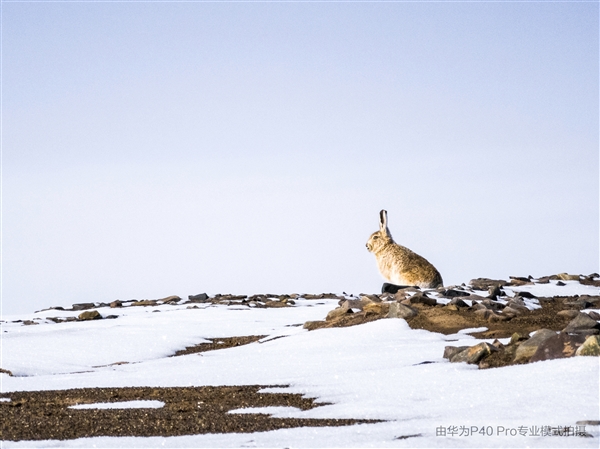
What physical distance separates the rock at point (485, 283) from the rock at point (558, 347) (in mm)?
8163

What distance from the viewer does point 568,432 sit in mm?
4742

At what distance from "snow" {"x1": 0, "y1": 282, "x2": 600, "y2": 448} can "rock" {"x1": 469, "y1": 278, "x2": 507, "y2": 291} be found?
2.82 feet

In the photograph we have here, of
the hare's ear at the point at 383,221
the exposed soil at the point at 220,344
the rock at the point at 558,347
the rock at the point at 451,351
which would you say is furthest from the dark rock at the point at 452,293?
the rock at the point at 558,347

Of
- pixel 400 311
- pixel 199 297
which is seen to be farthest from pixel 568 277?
pixel 199 297

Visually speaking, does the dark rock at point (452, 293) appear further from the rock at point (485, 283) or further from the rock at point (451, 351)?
the rock at point (451, 351)

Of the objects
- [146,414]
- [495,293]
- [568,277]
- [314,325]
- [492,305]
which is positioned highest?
[568,277]

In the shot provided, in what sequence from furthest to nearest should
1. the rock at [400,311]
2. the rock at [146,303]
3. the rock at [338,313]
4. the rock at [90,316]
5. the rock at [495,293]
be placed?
the rock at [146,303] → the rock at [90,316] → the rock at [495,293] → the rock at [338,313] → the rock at [400,311]

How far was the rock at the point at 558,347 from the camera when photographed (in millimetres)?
6973

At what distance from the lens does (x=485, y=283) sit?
54.8 feet

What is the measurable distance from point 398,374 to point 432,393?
3.27ft

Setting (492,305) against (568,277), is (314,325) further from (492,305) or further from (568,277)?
(568,277)

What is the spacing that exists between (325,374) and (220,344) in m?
4.30

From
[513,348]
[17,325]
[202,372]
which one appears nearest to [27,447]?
[202,372]

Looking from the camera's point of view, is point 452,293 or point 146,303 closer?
point 452,293
